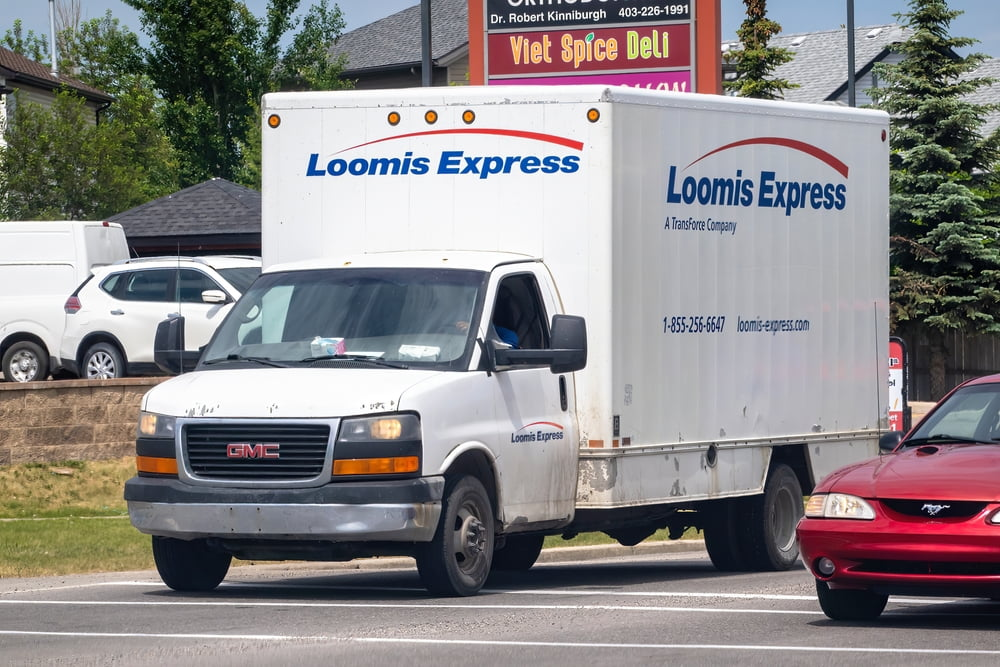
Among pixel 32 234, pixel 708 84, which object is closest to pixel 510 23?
pixel 708 84

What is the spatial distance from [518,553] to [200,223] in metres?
20.2

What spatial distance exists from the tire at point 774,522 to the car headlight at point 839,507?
460cm

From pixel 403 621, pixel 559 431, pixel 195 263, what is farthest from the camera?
pixel 195 263

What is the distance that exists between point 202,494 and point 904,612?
14.1ft

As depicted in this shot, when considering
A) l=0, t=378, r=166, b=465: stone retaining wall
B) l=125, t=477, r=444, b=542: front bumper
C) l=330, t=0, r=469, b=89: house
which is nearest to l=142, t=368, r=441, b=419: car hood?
l=125, t=477, r=444, b=542: front bumper

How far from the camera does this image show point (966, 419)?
1064 centimetres

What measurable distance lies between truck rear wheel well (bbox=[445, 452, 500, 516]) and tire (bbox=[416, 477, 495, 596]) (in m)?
0.08

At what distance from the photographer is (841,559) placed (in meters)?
9.66

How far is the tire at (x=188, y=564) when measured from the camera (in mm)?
11961

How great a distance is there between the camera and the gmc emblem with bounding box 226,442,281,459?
433 inches

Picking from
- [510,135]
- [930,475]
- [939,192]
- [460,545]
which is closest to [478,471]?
[460,545]

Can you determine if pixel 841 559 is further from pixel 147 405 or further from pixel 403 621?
pixel 147 405

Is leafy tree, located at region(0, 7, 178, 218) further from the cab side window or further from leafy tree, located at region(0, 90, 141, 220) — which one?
the cab side window

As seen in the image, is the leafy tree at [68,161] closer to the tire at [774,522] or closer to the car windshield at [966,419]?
the tire at [774,522]
